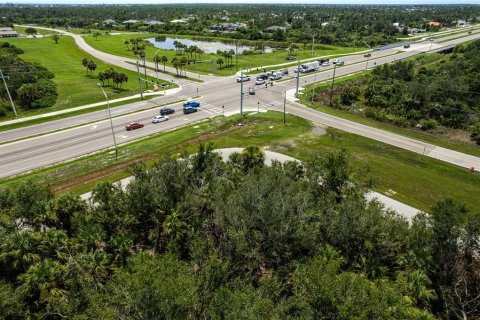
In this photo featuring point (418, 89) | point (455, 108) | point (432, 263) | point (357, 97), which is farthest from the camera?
point (357, 97)

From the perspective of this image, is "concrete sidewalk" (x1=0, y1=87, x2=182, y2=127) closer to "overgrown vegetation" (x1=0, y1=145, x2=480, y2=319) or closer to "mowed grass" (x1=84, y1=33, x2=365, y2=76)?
"mowed grass" (x1=84, y1=33, x2=365, y2=76)

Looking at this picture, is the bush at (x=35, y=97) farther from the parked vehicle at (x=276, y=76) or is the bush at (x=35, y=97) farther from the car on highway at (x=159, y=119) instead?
the parked vehicle at (x=276, y=76)

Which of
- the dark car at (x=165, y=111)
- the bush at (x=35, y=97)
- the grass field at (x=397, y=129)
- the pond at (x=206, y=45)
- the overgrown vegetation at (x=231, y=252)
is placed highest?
the overgrown vegetation at (x=231, y=252)

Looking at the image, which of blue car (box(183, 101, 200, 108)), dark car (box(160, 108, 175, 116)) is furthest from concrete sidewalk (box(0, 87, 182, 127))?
dark car (box(160, 108, 175, 116))

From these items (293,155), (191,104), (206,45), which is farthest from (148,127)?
(206,45)

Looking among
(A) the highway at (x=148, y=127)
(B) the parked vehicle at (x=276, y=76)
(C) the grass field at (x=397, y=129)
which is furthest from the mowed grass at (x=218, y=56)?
(C) the grass field at (x=397, y=129)

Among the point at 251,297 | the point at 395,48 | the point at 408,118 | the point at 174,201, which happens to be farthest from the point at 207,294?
the point at 395,48

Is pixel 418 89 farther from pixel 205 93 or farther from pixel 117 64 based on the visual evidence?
pixel 117 64

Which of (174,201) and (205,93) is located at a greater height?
(174,201)
